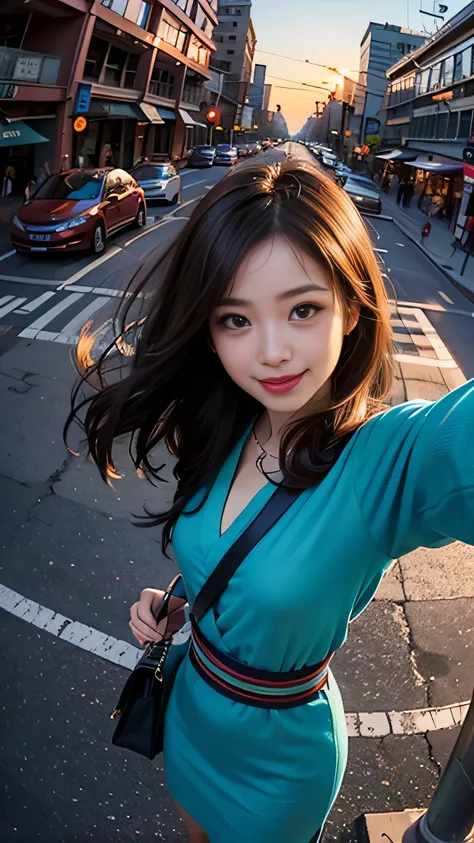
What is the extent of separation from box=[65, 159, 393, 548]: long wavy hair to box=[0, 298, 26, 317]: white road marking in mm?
8181

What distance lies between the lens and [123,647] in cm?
359

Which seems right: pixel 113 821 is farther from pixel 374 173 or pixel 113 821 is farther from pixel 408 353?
pixel 374 173

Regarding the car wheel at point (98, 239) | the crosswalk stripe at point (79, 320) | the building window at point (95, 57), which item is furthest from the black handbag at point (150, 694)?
the building window at point (95, 57)

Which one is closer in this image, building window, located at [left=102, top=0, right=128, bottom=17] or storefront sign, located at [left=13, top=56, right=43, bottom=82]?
storefront sign, located at [left=13, top=56, right=43, bottom=82]

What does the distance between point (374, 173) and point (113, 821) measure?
6291cm

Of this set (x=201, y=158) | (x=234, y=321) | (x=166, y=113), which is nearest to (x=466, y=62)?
(x=201, y=158)

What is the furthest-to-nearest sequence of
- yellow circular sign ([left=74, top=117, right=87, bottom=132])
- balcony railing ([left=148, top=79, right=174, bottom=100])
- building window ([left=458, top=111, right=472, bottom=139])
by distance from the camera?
balcony railing ([left=148, top=79, right=174, bottom=100])
building window ([left=458, top=111, right=472, bottom=139])
yellow circular sign ([left=74, top=117, right=87, bottom=132])

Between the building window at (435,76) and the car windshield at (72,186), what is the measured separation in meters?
31.5

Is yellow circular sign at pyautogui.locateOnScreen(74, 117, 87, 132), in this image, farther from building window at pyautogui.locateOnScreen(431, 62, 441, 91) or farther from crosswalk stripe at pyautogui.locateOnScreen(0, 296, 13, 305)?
building window at pyautogui.locateOnScreen(431, 62, 441, 91)

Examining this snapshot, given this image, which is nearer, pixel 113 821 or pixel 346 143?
pixel 113 821

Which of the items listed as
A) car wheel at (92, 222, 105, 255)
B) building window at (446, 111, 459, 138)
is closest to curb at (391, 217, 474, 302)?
car wheel at (92, 222, 105, 255)

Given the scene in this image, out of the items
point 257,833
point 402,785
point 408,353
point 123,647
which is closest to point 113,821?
point 123,647

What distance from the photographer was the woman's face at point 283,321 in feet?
4.11

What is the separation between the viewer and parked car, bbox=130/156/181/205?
18.8 metres
